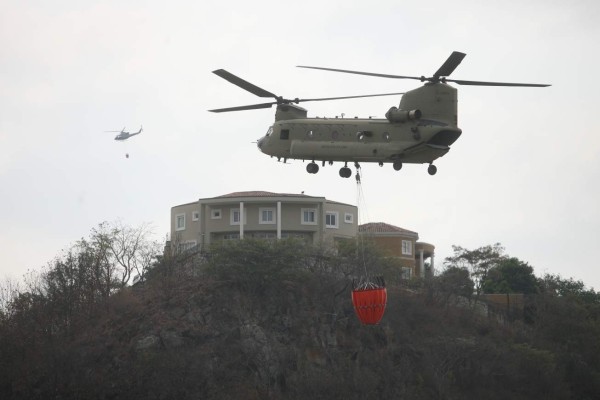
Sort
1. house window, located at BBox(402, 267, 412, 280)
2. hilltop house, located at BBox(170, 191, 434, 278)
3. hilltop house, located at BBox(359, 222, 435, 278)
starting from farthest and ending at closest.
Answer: hilltop house, located at BBox(359, 222, 435, 278) < house window, located at BBox(402, 267, 412, 280) < hilltop house, located at BBox(170, 191, 434, 278)

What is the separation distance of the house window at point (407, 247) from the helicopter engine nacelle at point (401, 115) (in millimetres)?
50286

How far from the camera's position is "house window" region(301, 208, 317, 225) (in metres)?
85.4

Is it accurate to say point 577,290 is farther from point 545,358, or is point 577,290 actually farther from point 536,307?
point 545,358

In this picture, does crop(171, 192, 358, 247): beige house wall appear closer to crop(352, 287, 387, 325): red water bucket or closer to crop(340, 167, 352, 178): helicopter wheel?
crop(352, 287, 387, 325): red water bucket

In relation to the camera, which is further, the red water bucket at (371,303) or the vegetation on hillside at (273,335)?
the vegetation on hillside at (273,335)

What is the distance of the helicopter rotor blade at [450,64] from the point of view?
40.6 meters

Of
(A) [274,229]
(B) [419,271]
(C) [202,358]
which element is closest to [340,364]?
(C) [202,358]

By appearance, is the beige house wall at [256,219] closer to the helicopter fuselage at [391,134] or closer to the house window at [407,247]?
the house window at [407,247]

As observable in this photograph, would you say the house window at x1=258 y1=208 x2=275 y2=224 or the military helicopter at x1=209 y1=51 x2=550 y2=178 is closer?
the military helicopter at x1=209 y1=51 x2=550 y2=178

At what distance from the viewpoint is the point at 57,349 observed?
67250 millimetres

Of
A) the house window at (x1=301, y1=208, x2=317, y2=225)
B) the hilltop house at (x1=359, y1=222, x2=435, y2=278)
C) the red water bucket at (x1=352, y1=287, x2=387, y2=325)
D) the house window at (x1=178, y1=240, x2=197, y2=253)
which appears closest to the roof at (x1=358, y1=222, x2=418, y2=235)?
the hilltop house at (x1=359, y1=222, x2=435, y2=278)

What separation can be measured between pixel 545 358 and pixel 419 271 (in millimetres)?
21635

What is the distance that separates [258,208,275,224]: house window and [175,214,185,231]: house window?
7083 mm

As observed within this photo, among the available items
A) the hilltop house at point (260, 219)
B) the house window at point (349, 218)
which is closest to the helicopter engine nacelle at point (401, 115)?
the hilltop house at point (260, 219)
